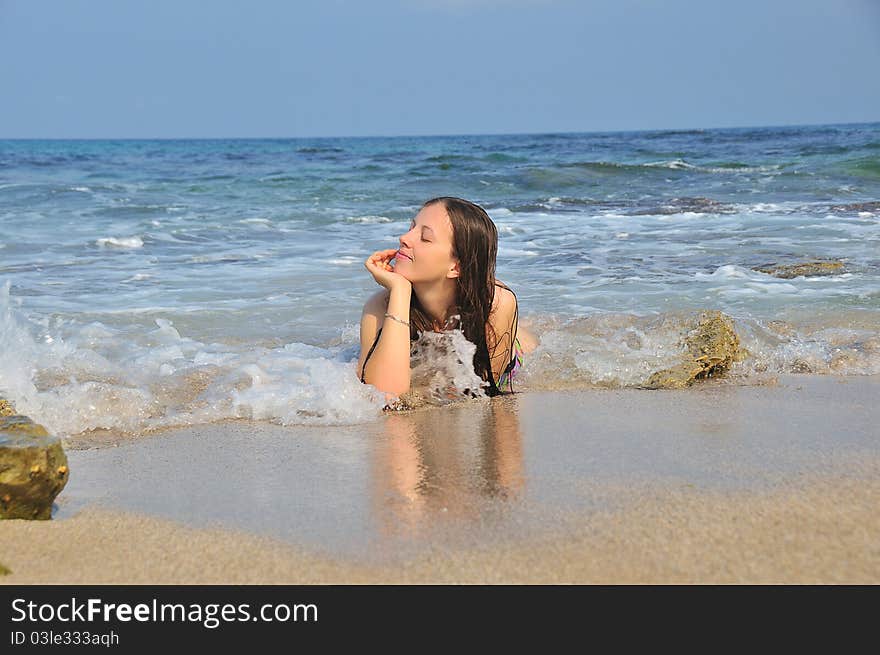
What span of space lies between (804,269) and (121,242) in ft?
22.8

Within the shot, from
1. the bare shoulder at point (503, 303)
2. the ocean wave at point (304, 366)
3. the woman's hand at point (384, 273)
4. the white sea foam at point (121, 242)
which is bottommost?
the white sea foam at point (121, 242)

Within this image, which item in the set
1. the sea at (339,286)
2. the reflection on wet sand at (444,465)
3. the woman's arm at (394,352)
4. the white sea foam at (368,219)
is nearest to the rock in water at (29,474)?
the reflection on wet sand at (444,465)

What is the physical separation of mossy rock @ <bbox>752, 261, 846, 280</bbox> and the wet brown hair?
152 inches

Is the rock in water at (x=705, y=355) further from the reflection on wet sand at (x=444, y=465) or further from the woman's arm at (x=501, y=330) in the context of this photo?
the reflection on wet sand at (x=444, y=465)

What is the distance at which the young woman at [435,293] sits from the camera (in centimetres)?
372

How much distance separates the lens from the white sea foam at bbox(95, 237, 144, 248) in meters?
10.1

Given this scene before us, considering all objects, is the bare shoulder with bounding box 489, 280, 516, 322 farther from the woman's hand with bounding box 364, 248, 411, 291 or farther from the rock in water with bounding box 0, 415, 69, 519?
the rock in water with bounding box 0, 415, 69, 519

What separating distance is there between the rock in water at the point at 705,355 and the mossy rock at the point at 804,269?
9.97 feet

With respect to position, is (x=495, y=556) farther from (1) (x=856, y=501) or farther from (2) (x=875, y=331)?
Result: (2) (x=875, y=331)

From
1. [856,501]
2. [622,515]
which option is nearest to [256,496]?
[622,515]

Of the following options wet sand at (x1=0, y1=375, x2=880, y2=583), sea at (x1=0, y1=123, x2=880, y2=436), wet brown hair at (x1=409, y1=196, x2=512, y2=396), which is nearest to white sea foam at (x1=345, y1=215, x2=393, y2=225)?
sea at (x1=0, y1=123, x2=880, y2=436)

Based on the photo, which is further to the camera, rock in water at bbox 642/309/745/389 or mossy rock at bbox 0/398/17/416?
rock in water at bbox 642/309/745/389

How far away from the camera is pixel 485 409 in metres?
3.68
